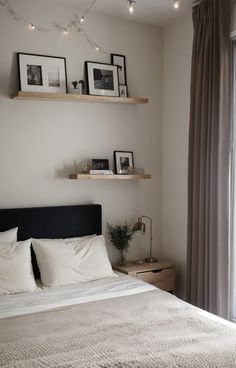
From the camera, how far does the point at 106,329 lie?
239 centimetres

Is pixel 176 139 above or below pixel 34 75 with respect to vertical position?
below

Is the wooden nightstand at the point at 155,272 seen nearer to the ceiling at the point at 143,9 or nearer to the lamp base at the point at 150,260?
the lamp base at the point at 150,260

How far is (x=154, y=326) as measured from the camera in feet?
8.04

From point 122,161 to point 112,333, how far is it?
2011 mm

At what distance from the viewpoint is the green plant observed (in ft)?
12.7

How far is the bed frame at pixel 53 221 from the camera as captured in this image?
345cm

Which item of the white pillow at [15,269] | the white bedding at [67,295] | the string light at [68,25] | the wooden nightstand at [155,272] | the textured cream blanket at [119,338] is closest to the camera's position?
the textured cream blanket at [119,338]

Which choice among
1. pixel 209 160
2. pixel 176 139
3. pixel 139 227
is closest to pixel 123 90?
pixel 176 139

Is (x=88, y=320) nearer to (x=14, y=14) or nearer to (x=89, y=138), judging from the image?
(x=89, y=138)

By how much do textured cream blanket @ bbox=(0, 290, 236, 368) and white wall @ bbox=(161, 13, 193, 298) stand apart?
1.29 meters

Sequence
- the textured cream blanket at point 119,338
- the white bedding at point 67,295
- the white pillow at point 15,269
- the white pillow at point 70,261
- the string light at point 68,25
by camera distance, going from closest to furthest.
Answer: the textured cream blanket at point 119,338, the white bedding at point 67,295, the white pillow at point 15,269, the white pillow at point 70,261, the string light at point 68,25

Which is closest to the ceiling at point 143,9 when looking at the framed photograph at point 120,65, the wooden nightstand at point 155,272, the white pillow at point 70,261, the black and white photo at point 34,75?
the framed photograph at point 120,65

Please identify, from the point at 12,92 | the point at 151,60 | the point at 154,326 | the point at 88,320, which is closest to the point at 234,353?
the point at 154,326

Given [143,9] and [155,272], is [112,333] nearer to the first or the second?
[155,272]
